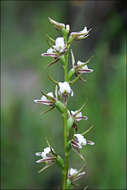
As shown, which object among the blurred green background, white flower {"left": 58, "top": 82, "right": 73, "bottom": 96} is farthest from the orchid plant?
the blurred green background

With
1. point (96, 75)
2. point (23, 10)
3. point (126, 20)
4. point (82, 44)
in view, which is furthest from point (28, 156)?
point (23, 10)

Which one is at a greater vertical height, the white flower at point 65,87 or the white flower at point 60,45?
the white flower at point 60,45

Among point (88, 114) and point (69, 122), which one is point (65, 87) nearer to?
point (69, 122)

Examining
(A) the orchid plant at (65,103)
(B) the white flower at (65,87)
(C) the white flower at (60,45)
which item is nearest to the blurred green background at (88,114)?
(A) the orchid plant at (65,103)

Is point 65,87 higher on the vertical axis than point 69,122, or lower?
higher

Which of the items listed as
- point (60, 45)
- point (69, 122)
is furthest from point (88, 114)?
point (60, 45)

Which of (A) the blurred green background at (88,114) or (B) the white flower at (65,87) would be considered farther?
(A) the blurred green background at (88,114)

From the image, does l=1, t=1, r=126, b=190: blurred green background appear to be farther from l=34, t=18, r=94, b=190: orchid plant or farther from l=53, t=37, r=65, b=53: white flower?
l=53, t=37, r=65, b=53: white flower

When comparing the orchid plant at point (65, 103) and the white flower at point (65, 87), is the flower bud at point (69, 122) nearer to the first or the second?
the orchid plant at point (65, 103)

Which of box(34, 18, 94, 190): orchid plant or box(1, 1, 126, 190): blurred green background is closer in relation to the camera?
box(34, 18, 94, 190): orchid plant
